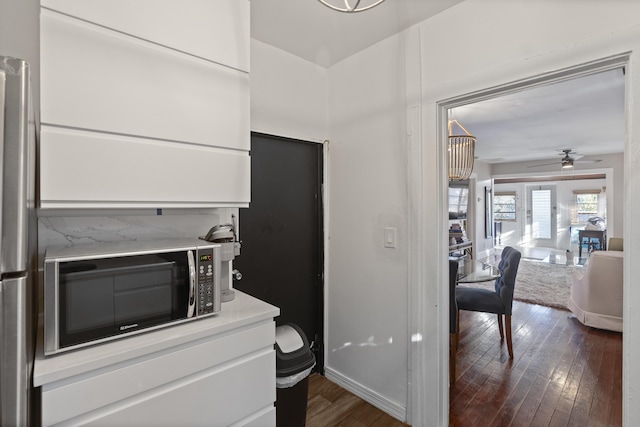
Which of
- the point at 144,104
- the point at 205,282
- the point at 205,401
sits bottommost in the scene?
the point at 205,401

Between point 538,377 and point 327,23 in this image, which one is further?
point 538,377

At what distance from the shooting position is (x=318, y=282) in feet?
8.25

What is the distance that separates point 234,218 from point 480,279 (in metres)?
2.29

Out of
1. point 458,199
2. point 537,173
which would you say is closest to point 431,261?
point 458,199

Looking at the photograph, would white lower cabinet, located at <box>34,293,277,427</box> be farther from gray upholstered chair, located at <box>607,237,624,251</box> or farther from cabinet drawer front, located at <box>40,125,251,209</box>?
gray upholstered chair, located at <box>607,237,624,251</box>

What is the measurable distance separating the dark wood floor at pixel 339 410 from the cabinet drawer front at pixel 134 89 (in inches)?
72.3

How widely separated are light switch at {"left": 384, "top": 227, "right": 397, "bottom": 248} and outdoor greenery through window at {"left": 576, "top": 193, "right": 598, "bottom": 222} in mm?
9005

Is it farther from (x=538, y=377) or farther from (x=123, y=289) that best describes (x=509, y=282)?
(x=123, y=289)

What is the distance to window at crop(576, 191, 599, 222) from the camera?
8.00 metres

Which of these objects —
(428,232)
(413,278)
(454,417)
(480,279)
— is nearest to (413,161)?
(428,232)

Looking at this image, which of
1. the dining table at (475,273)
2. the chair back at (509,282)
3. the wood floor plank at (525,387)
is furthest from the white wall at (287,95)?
the chair back at (509,282)

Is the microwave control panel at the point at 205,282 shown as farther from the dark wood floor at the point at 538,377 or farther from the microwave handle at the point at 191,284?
the dark wood floor at the point at 538,377

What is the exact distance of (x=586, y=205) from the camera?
8188 mm

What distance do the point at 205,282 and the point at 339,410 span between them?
1489 mm
